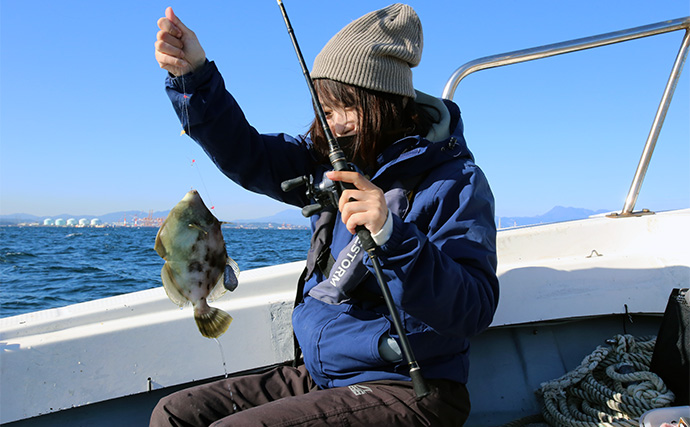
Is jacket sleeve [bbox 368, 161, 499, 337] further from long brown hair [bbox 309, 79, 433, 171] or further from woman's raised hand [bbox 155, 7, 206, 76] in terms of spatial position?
woman's raised hand [bbox 155, 7, 206, 76]

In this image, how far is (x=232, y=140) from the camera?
2.24 metres

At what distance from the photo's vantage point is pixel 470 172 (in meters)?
1.99

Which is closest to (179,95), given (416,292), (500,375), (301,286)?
(301,286)

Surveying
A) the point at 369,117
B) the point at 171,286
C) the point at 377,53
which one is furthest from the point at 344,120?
the point at 171,286

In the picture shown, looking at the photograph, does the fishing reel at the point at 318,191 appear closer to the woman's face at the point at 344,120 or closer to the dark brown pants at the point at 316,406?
the woman's face at the point at 344,120

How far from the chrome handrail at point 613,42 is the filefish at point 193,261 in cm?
200

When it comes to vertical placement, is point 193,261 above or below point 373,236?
below

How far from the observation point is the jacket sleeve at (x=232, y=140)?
80.4 inches

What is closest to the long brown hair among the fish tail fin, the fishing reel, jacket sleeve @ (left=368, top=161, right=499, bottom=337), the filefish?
jacket sleeve @ (left=368, top=161, right=499, bottom=337)

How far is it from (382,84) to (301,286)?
3.15 feet

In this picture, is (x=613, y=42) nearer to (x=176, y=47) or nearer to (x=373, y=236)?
(x=373, y=236)

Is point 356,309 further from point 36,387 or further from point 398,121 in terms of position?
point 36,387

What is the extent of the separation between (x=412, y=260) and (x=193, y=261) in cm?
96

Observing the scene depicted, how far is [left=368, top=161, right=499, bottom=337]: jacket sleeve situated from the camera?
5.00 ft
